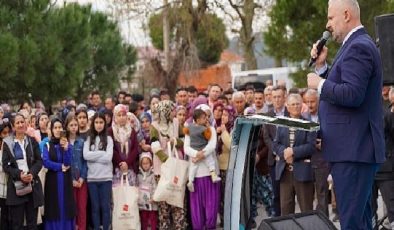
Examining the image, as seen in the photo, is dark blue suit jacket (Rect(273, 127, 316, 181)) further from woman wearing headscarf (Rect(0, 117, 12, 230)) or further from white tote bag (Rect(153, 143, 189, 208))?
woman wearing headscarf (Rect(0, 117, 12, 230))

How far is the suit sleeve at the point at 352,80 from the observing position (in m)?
4.25

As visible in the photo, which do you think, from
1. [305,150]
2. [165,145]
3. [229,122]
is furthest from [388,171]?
[165,145]

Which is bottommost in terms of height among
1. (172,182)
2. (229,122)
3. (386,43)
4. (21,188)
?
(172,182)

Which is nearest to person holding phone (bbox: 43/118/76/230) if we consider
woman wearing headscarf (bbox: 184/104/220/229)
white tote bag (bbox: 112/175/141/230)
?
white tote bag (bbox: 112/175/141/230)

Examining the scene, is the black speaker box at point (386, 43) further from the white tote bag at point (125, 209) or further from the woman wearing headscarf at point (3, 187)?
the woman wearing headscarf at point (3, 187)

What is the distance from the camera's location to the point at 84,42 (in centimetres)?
1662

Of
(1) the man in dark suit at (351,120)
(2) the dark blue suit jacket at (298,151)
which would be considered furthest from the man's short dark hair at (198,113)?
(1) the man in dark suit at (351,120)

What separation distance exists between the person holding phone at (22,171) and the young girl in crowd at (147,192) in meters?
1.22

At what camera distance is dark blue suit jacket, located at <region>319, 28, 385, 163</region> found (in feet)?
14.1

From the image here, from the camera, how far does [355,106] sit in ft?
14.2

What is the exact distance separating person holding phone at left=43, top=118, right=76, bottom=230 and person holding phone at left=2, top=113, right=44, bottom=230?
0.59 ft

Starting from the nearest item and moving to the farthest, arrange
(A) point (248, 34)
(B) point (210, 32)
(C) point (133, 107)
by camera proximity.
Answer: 1. (C) point (133, 107)
2. (B) point (210, 32)
3. (A) point (248, 34)

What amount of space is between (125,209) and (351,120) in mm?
4569

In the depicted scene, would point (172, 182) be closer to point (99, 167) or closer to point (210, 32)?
point (99, 167)
